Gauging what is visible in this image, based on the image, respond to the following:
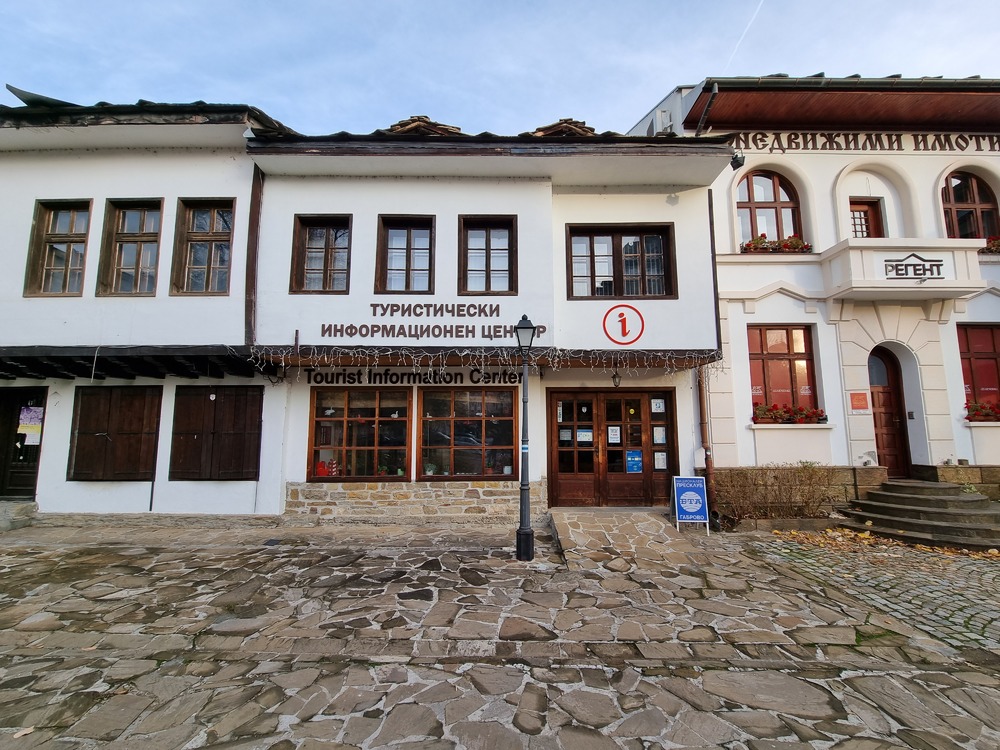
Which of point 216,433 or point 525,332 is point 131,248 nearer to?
point 216,433

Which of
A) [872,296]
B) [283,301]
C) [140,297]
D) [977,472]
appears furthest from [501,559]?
[977,472]

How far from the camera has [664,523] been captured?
730 centimetres

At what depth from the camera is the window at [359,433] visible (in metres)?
7.99

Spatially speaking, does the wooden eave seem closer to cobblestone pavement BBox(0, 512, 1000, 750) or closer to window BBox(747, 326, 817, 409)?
cobblestone pavement BBox(0, 512, 1000, 750)

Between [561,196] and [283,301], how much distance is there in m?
5.61

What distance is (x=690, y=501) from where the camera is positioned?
7.26 m

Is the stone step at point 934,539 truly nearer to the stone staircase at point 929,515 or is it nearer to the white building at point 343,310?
the stone staircase at point 929,515

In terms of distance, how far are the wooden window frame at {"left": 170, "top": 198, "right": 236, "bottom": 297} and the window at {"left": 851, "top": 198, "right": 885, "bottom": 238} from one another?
12.8m

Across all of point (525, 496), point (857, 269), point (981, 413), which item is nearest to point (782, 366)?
point (857, 269)

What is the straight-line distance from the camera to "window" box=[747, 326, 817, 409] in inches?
330

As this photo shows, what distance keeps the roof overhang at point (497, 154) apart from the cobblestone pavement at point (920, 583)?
6.68 metres

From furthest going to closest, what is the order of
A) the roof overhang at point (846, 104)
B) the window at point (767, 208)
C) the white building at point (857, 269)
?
the window at point (767, 208) → the roof overhang at point (846, 104) → the white building at point (857, 269)

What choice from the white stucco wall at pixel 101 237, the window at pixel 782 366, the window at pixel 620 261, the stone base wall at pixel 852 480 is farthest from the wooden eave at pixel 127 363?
the window at pixel 782 366

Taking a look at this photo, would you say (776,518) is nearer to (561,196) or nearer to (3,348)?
(561,196)
